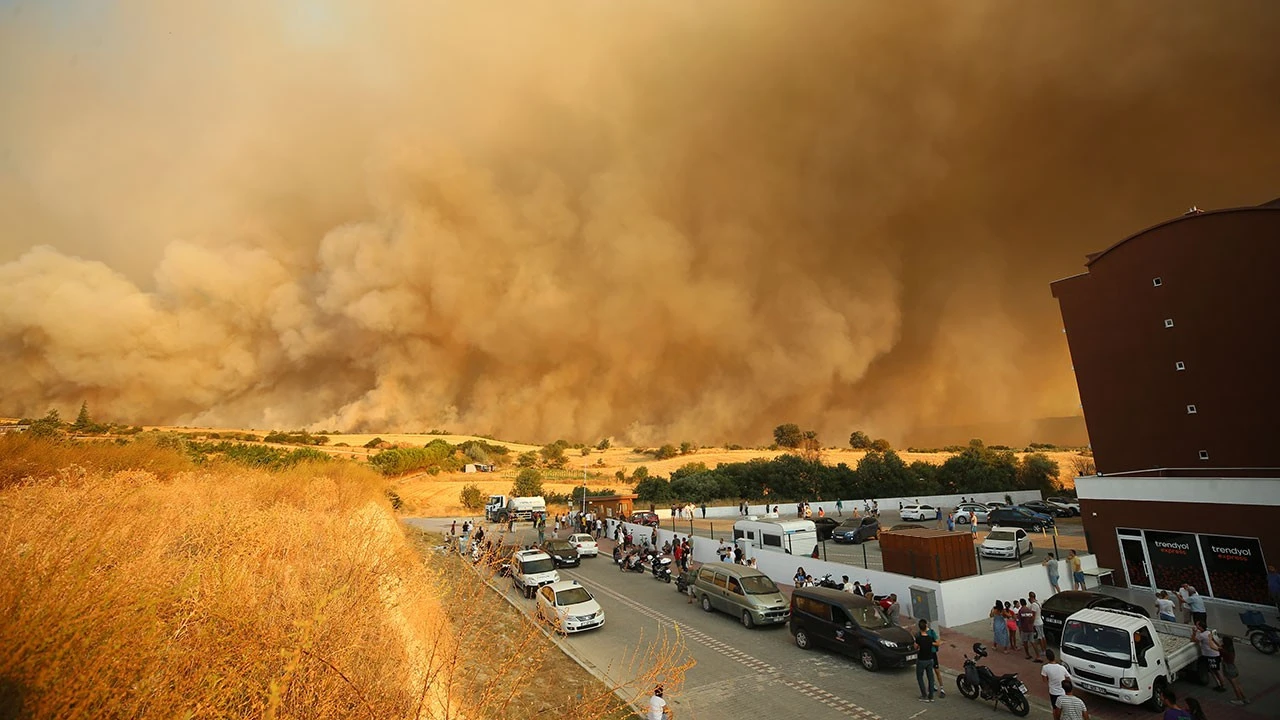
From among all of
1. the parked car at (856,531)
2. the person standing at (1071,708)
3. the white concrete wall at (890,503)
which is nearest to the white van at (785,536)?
the parked car at (856,531)

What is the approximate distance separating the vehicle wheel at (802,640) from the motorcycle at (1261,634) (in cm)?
907

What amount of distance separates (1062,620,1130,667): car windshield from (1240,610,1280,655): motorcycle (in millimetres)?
5097

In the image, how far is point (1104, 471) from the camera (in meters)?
18.4

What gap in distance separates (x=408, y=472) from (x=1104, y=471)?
189ft

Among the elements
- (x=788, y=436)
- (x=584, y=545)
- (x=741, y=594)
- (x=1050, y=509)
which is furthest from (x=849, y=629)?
(x=788, y=436)

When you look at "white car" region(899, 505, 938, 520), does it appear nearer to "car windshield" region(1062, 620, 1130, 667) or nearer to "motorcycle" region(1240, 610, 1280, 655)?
"motorcycle" region(1240, 610, 1280, 655)

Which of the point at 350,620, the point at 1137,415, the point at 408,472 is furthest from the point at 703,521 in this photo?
the point at 408,472

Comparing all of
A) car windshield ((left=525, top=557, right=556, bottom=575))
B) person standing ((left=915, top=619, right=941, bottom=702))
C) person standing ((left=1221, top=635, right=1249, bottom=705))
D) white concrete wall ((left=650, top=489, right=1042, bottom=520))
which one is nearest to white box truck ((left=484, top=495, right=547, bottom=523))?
white concrete wall ((left=650, top=489, right=1042, bottom=520))

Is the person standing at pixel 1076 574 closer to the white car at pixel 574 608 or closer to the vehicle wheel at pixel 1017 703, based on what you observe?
the vehicle wheel at pixel 1017 703

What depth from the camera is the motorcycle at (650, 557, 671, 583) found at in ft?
64.2

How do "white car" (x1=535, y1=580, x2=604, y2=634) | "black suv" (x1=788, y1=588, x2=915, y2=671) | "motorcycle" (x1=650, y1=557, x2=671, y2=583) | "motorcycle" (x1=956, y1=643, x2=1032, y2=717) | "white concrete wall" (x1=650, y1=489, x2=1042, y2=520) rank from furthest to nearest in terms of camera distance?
1. "white concrete wall" (x1=650, y1=489, x2=1042, y2=520)
2. "motorcycle" (x1=650, y1=557, x2=671, y2=583)
3. "white car" (x1=535, y1=580, x2=604, y2=634)
4. "black suv" (x1=788, y1=588, x2=915, y2=671)
5. "motorcycle" (x1=956, y1=643, x2=1032, y2=717)

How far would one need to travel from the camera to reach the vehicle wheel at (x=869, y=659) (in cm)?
1062

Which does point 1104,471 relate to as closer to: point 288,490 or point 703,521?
point 703,521

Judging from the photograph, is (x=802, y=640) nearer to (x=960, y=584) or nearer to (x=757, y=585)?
(x=757, y=585)
